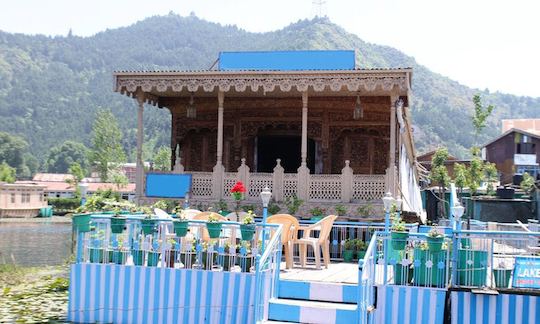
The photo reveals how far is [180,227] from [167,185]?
621 centimetres

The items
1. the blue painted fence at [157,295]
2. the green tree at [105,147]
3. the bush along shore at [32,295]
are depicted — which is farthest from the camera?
the green tree at [105,147]

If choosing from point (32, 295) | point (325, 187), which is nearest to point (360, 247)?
point (325, 187)

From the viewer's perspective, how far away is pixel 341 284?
10.0 meters

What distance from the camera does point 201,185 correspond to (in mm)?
16703

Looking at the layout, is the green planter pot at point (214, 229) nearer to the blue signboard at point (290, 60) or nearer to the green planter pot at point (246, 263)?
the green planter pot at point (246, 263)

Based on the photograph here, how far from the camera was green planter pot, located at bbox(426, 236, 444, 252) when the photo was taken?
379 inches

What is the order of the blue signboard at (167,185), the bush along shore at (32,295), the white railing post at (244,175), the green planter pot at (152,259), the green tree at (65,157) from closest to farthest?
1. the green planter pot at (152,259)
2. the bush along shore at (32,295)
3. the white railing post at (244,175)
4. the blue signboard at (167,185)
5. the green tree at (65,157)

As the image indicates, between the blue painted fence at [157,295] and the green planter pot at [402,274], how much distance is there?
6.27 ft

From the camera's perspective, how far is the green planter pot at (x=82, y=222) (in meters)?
11.1

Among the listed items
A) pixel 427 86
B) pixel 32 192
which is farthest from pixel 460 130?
pixel 32 192

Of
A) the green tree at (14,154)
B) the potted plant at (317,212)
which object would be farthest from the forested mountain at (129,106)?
the potted plant at (317,212)

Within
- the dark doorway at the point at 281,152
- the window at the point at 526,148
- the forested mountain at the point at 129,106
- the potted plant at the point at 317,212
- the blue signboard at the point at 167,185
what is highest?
the forested mountain at the point at 129,106

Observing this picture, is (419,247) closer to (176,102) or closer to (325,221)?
(325,221)

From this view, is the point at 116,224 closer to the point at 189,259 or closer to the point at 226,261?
the point at 189,259
